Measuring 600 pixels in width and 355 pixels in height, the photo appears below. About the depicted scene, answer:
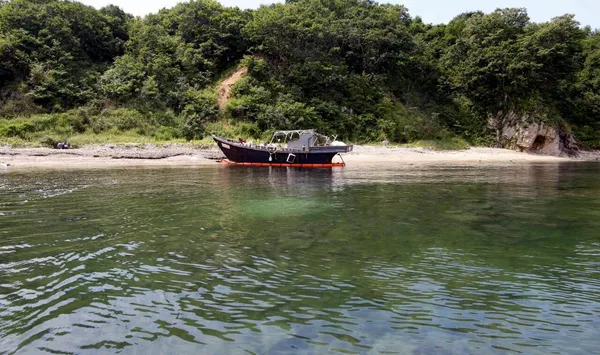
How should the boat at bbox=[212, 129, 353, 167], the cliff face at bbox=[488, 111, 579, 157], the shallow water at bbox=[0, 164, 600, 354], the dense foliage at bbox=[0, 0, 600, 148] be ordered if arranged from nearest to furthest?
1. the shallow water at bbox=[0, 164, 600, 354]
2. the boat at bbox=[212, 129, 353, 167]
3. the dense foliage at bbox=[0, 0, 600, 148]
4. the cliff face at bbox=[488, 111, 579, 157]

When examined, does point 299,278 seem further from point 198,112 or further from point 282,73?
point 282,73

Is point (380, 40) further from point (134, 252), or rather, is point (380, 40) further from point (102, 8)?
point (134, 252)

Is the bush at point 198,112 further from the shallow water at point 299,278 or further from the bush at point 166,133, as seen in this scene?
the shallow water at point 299,278

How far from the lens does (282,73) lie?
51562 millimetres

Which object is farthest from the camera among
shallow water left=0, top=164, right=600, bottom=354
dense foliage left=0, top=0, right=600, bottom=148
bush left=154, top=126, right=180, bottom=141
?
dense foliage left=0, top=0, right=600, bottom=148

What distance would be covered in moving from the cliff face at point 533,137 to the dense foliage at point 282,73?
4.62 ft

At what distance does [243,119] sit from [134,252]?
37.7 meters

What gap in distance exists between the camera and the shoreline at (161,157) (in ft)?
104

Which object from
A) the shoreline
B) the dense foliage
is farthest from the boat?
the dense foliage

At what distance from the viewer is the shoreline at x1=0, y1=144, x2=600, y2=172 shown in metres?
31.5

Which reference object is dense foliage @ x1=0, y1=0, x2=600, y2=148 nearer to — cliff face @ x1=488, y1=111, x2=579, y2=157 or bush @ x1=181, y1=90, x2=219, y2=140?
bush @ x1=181, y1=90, x2=219, y2=140

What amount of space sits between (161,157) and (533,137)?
4248cm

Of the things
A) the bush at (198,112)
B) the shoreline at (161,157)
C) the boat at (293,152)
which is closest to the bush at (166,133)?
the bush at (198,112)

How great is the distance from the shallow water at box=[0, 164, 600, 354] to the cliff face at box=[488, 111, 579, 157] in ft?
133
